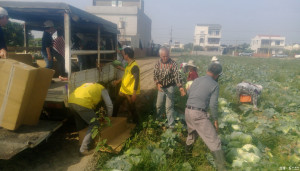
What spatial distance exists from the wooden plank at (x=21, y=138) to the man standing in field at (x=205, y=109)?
246cm

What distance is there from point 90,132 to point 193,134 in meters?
1.86

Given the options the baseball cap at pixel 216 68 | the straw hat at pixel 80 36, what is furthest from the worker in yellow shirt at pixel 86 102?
the straw hat at pixel 80 36

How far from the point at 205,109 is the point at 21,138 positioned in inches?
117

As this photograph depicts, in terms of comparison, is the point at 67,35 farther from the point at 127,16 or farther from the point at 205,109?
the point at 127,16

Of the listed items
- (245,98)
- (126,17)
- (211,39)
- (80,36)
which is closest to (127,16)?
(126,17)

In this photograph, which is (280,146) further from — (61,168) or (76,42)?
(76,42)

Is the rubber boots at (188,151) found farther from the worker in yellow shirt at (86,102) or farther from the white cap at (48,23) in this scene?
the white cap at (48,23)

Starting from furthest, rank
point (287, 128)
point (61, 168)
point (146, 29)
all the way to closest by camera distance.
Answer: point (146, 29)
point (287, 128)
point (61, 168)

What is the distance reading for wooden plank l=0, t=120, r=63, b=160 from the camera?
3055 mm

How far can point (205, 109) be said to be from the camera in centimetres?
356

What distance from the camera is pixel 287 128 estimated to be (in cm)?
486

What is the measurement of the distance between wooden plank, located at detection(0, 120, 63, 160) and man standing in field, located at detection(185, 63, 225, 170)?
246 cm

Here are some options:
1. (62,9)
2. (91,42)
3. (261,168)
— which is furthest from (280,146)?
(91,42)

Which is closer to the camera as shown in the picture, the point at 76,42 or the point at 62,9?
the point at 62,9
